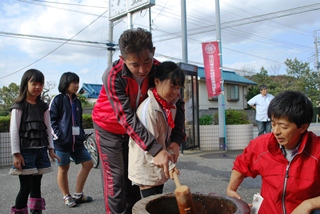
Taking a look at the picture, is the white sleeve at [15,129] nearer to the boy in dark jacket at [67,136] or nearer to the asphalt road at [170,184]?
the boy in dark jacket at [67,136]

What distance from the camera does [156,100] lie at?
7.15 feet

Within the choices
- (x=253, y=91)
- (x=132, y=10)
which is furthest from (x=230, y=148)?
(x=253, y=91)

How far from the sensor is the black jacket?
12.9ft

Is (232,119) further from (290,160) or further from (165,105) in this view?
(290,160)

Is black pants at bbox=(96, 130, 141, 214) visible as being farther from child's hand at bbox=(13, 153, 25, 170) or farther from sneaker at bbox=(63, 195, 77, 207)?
sneaker at bbox=(63, 195, 77, 207)

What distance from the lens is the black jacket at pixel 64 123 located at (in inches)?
155

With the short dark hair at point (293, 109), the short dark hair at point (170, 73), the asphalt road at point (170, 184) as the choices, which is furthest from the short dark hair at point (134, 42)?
the asphalt road at point (170, 184)

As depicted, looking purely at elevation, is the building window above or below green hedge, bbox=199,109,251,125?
above

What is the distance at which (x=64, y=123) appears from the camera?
4.01 m

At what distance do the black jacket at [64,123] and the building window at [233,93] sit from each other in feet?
75.5

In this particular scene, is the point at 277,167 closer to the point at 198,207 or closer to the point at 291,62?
the point at 198,207

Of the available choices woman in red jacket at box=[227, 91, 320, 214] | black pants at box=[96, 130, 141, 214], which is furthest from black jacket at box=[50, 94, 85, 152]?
woman in red jacket at box=[227, 91, 320, 214]

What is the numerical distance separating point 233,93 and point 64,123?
77.7 ft

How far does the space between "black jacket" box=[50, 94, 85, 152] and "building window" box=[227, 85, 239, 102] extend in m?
23.0
